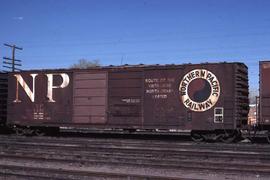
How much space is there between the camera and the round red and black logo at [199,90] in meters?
19.6

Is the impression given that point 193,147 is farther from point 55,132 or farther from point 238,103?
point 55,132

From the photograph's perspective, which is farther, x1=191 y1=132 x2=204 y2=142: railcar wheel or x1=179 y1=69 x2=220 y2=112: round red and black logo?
x1=191 y1=132 x2=204 y2=142: railcar wheel

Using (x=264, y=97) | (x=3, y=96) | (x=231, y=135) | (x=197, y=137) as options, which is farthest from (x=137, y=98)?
(x=3, y=96)

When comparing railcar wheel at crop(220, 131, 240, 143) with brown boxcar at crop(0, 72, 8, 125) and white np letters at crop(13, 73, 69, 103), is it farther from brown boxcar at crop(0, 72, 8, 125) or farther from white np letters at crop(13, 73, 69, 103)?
brown boxcar at crop(0, 72, 8, 125)

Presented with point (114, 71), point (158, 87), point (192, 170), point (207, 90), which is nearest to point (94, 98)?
point (114, 71)

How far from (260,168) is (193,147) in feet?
19.1

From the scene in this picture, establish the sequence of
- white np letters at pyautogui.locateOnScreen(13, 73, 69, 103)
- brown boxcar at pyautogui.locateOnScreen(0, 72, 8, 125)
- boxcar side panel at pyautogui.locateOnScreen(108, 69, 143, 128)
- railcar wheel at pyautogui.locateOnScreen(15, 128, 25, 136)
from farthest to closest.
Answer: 1. brown boxcar at pyautogui.locateOnScreen(0, 72, 8, 125)
2. railcar wheel at pyautogui.locateOnScreen(15, 128, 25, 136)
3. white np letters at pyautogui.locateOnScreen(13, 73, 69, 103)
4. boxcar side panel at pyautogui.locateOnScreen(108, 69, 143, 128)

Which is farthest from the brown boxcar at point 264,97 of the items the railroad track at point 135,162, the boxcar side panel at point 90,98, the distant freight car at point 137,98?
the boxcar side panel at point 90,98

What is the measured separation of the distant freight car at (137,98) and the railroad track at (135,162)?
3165mm

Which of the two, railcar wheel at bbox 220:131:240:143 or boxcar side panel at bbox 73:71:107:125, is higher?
boxcar side panel at bbox 73:71:107:125

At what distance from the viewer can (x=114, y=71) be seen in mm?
21594

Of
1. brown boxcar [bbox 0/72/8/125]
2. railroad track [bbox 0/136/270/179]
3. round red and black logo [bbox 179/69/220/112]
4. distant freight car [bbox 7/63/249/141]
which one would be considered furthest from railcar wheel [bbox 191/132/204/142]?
brown boxcar [bbox 0/72/8/125]

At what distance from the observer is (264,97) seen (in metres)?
18.6

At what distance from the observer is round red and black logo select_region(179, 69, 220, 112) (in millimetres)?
19625
